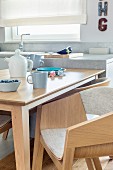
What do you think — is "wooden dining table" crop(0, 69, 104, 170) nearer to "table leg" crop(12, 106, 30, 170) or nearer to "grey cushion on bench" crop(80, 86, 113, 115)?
"table leg" crop(12, 106, 30, 170)

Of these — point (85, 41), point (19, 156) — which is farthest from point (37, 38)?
point (19, 156)

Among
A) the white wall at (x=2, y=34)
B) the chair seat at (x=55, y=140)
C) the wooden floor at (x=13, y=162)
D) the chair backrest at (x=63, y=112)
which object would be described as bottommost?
the wooden floor at (x=13, y=162)

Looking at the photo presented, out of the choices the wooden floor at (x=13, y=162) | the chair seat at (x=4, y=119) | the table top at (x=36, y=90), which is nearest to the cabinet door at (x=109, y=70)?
the table top at (x=36, y=90)

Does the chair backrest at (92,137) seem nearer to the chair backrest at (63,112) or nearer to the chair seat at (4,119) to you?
the chair backrest at (63,112)

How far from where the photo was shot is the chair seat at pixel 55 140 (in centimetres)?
153

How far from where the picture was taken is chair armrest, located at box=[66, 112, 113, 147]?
130 cm

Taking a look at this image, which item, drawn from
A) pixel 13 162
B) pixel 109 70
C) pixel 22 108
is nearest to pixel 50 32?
pixel 109 70

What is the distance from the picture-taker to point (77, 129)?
4.24ft

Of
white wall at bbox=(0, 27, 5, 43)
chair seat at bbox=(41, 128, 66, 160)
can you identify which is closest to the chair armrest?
chair seat at bbox=(41, 128, 66, 160)

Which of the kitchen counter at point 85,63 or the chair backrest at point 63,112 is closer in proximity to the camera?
the chair backrest at point 63,112

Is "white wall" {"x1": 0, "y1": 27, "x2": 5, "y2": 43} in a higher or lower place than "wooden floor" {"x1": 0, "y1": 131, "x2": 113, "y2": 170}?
higher

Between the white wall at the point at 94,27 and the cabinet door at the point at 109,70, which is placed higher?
the white wall at the point at 94,27

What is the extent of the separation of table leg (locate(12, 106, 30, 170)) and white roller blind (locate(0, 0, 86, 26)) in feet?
6.52

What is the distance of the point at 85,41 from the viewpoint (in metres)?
3.26
